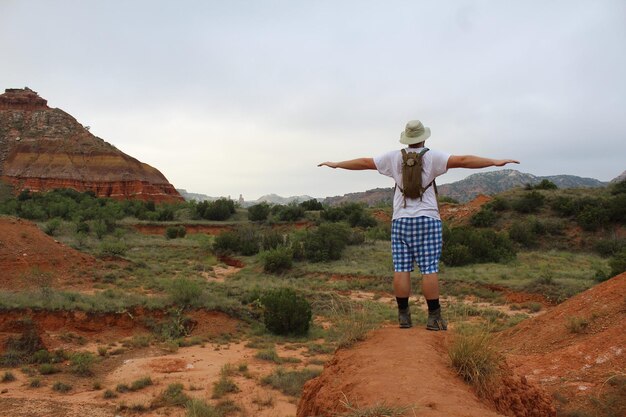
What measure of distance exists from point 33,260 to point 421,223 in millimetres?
15913

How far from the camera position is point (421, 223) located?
12.6 feet

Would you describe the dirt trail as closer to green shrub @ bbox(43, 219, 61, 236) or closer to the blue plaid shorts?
the blue plaid shorts

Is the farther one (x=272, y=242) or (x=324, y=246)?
(x=272, y=242)

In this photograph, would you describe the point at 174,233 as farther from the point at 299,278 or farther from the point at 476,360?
the point at 476,360

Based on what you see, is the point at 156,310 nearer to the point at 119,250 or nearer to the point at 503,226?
the point at 119,250

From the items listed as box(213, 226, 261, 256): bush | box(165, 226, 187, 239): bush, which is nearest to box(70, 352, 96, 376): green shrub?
box(213, 226, 261, 256): bush

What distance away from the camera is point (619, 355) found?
16.6 ft

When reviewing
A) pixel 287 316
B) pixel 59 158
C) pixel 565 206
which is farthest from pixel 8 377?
pixel 59 158

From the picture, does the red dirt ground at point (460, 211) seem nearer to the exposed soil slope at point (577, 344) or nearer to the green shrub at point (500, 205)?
the green shrub at point (500, 205)

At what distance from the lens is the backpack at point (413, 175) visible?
382 cm

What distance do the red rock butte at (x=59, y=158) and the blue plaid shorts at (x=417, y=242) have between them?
60938 millimetres

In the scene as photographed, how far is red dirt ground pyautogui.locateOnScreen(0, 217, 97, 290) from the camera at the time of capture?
14.4m

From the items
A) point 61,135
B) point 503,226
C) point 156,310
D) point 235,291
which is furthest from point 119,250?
point 61,135

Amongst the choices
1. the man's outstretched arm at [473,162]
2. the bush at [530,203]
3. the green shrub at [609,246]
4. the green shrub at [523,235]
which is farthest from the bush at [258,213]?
the man's outstretched arm at [473,162]
